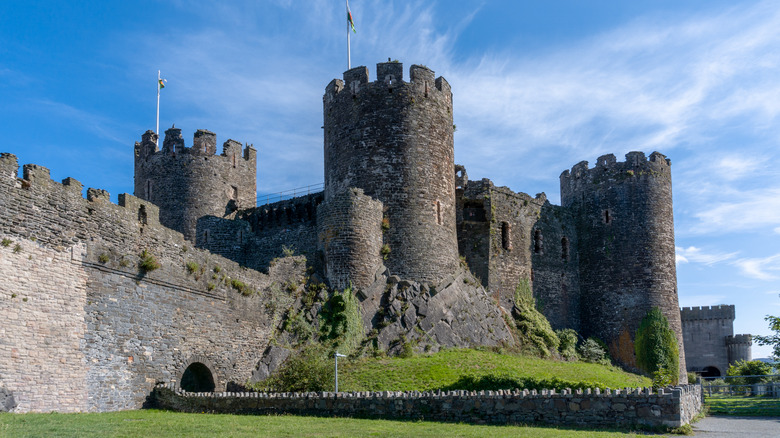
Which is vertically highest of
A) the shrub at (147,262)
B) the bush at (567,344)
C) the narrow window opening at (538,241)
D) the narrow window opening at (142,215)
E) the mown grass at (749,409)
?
the narrow window opening at (538,241)

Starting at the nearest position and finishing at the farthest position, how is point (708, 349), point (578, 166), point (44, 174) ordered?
1. point (44, 174)
2. point (578, 166)
3. point (708, 349)

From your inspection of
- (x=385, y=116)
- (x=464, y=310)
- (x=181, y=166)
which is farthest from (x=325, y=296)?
(x=181, y=166)

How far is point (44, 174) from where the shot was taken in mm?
19469

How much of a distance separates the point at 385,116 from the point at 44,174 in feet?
53.1

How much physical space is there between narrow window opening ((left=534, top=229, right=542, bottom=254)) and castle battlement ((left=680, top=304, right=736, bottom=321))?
22.1 metres

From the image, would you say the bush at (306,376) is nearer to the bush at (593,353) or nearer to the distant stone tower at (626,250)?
the bush at (593,353)

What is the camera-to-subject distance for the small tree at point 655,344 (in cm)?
3812

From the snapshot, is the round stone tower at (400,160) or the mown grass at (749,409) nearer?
the mown grass at (749,409)

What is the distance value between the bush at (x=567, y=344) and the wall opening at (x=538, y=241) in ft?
14.8

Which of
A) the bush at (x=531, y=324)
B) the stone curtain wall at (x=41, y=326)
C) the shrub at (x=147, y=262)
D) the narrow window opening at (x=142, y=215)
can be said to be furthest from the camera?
the bush at (x=531, y=324)

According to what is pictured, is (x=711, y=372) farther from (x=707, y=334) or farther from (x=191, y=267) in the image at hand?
(x=191, y=267)

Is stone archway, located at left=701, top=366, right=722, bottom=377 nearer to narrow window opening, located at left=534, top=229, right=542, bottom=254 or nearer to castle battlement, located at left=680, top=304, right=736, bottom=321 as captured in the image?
castle battlement, located at left=680, top=304, right=736, bottom=321

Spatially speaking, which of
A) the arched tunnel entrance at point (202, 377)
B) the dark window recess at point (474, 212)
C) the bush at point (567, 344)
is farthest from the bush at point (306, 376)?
the bush at point (567, 344)

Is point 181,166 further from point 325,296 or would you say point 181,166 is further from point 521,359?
point 521,359
